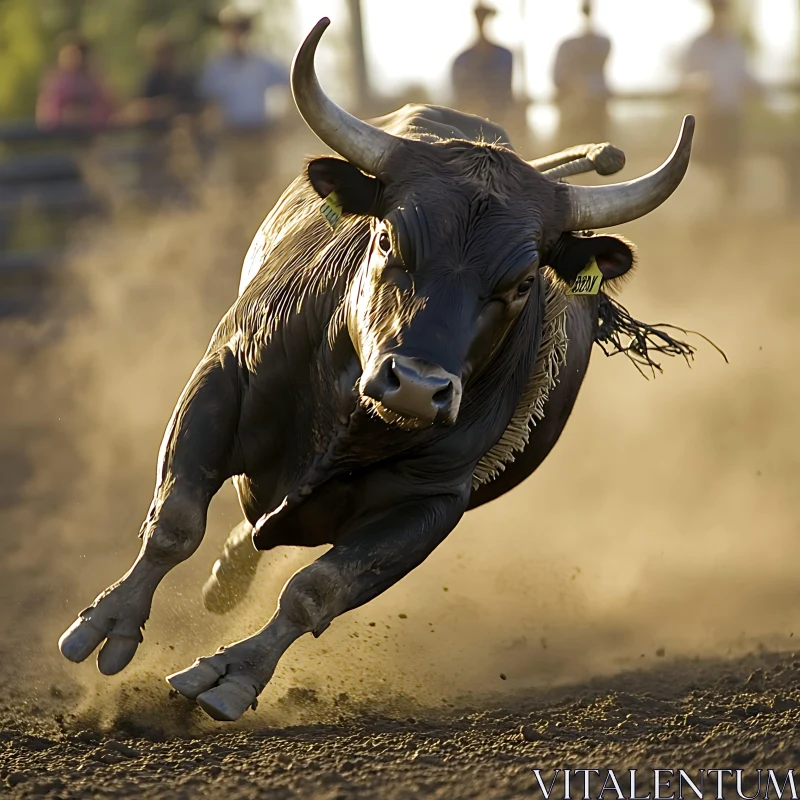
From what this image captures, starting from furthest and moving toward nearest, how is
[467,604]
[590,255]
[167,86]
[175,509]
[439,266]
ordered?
1. [167,86]
2. [467,604]
3. [590,255]
4. [175,509]
5. [439,266]

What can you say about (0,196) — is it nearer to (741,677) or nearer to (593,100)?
(593,100)

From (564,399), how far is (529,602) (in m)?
1.33

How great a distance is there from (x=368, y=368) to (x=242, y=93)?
938 centimetres

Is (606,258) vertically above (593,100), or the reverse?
(593,100)

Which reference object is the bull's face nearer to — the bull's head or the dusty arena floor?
the bull's head

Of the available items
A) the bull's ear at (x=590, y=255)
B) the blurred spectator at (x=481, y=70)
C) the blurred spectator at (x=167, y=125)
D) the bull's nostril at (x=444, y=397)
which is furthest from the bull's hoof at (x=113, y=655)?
the blurred spectator at (x=167, y=125)

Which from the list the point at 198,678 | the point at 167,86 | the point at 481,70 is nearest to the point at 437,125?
the point at 198,678

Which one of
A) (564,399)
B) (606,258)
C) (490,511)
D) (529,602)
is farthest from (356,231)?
(490,511)

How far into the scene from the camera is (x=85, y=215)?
13.9 metres

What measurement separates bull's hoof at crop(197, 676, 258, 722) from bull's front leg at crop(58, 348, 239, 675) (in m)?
0.43

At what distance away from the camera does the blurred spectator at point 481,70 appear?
1171 cm

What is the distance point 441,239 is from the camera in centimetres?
409

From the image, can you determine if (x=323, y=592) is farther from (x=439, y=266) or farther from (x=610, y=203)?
(x=610, y=203)

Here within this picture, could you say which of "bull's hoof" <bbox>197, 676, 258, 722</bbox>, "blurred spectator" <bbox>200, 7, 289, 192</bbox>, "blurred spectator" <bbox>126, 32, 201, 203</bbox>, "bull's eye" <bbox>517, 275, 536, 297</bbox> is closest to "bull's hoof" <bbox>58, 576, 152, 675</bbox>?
"bull's hoof" <bbox>197, 676, 258, 722</bbox>
